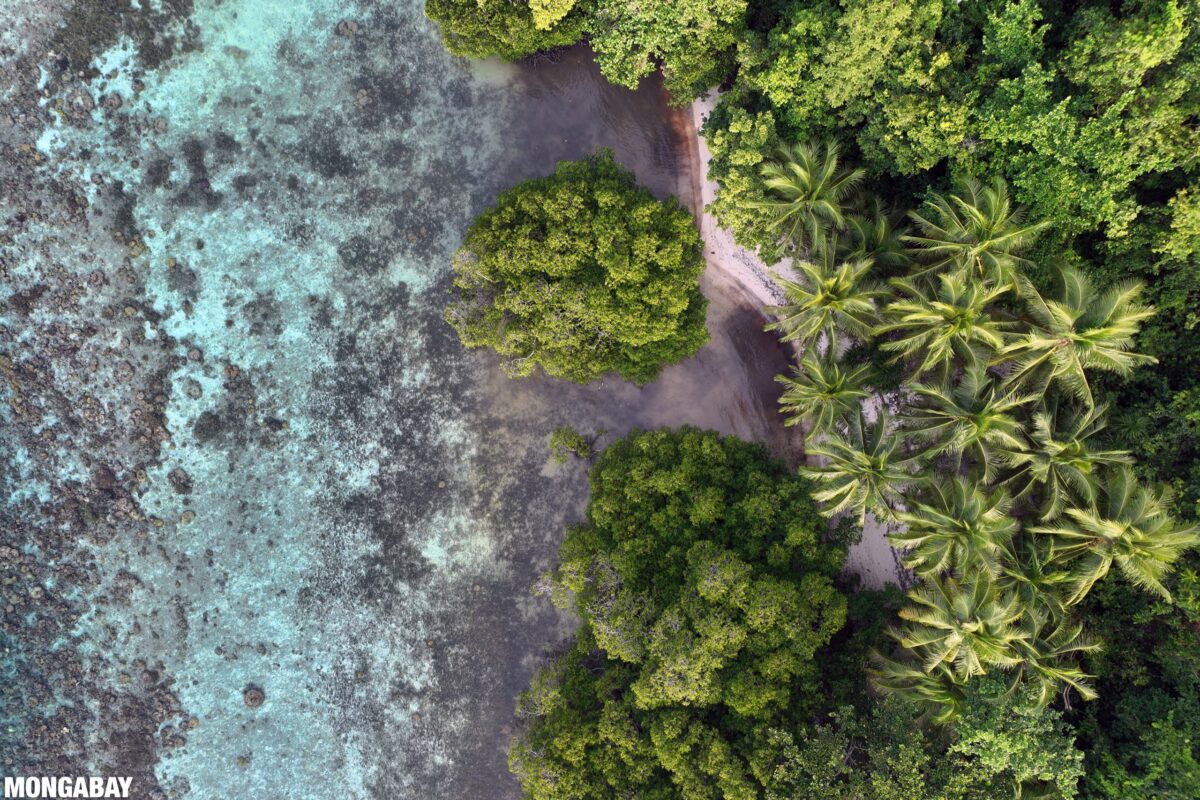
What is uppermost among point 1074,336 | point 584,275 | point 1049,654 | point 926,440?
point 584,275

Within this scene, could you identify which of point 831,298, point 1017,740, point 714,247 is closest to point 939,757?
point 1017,740

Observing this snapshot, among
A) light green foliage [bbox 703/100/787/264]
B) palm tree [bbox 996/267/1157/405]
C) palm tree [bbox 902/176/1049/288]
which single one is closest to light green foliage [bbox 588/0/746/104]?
light green foliage [bbox 703/100/787/264]

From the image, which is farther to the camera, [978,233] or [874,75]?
[874,75]

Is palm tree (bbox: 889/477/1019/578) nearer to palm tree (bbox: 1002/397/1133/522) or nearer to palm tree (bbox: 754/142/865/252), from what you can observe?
palm tree (bbox: 1002/397/1133/522)

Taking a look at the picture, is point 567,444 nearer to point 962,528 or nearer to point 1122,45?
point 962,528

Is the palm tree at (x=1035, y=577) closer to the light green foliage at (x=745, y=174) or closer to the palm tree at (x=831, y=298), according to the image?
the palm tree at (x=831, y=298)

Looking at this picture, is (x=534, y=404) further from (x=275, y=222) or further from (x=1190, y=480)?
(x=1190, y=480)
